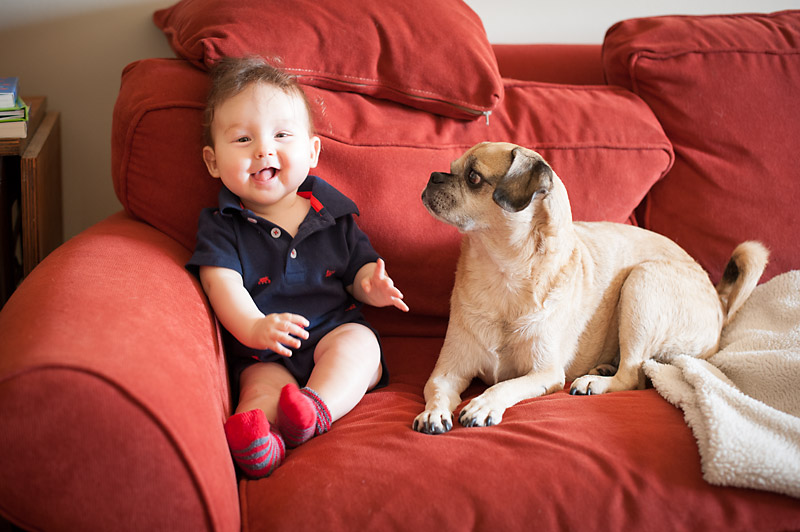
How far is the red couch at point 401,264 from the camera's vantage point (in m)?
0.92

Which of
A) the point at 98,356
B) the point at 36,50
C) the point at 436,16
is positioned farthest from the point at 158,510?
the point at 36,50

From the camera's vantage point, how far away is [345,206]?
162 centimetres

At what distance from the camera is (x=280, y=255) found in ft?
5.08

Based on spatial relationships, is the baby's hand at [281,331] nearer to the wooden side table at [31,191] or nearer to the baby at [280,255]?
the baby at [280,255]

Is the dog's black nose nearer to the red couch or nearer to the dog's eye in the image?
the dog's eye

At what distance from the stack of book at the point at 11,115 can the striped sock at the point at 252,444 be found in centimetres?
114

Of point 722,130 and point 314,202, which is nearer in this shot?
point 314,202

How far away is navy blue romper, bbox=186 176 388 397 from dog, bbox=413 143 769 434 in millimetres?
248

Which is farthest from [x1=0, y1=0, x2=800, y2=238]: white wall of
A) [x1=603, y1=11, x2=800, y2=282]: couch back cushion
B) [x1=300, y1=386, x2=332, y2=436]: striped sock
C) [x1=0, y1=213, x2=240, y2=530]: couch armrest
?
[x1=300, y1=386, x2=332, y2=436]: striped sock

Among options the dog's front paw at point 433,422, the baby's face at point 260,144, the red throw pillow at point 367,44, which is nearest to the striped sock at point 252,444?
the dog's front paw at point 433,422

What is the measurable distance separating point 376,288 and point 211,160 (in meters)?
0.52

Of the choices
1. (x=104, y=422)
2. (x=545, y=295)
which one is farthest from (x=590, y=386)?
(x=104, y=422)

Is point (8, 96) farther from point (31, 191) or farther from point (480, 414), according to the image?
point (480, 414)

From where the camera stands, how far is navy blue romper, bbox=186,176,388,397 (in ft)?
4.95
